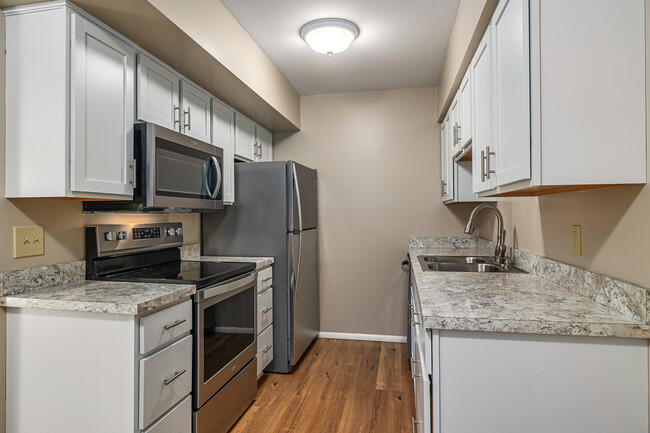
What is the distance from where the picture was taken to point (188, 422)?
1.72 m

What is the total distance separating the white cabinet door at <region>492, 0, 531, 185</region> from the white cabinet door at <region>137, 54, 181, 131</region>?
159 cm

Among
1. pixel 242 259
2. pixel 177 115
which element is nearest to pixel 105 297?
pixel 177 115

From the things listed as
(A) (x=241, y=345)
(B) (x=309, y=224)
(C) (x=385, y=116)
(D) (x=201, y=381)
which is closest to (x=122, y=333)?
(D) (x=201, y=381)

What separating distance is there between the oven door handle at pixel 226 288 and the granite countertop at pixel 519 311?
39.0 inches

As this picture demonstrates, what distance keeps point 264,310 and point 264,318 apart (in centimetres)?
6

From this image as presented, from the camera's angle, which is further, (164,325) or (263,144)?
(263,144)

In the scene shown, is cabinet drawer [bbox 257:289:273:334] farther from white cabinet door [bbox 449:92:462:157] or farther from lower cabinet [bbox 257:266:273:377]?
white cabinet door [bbox 449:92:462:157]

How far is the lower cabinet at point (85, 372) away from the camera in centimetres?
142

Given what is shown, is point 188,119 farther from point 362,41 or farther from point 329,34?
point 362,41

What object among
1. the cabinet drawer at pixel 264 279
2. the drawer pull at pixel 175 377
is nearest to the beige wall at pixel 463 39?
the cabinet drawer at pixel 264 279

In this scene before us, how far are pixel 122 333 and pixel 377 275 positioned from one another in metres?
2.51

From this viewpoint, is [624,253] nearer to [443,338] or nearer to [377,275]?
[443,338]

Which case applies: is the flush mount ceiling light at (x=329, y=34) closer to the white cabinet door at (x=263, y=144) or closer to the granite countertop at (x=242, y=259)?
the white cabinet door at (x=263, y=144)

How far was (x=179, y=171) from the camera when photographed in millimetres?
2021
